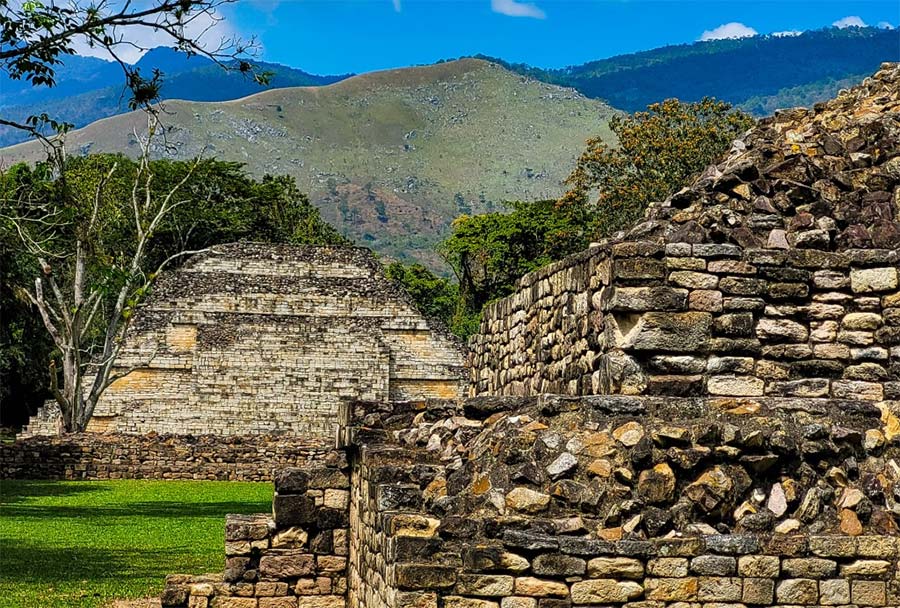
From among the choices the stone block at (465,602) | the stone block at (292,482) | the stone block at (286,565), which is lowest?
the stone block at (286,565)

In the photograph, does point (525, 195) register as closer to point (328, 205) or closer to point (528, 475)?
point (328, 205)

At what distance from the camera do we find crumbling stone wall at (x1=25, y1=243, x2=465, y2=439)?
38.7 m

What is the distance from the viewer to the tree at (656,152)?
35.7 meters

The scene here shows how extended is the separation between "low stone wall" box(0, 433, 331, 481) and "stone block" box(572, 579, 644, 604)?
73.5 feet

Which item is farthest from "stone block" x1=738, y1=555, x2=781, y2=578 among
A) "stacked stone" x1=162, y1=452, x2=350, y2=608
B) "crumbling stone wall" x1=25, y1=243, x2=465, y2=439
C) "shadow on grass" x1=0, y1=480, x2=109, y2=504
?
"crumbling stone wall" x1=25, y1=243, x2=465, y2=439

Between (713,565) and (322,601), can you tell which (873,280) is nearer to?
(713,565)

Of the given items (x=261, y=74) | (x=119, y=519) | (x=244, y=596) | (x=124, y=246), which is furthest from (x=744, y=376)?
(x=124, y=246)

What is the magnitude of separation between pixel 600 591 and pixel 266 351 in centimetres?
3372

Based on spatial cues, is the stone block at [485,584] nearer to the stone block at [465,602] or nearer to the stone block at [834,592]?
the stone block at [465,602]

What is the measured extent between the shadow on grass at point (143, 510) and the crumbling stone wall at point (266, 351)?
13524mm

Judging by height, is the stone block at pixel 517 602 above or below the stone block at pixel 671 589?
below

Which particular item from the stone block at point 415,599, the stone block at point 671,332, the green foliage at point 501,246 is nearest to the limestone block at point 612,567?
the stone block at point 415,599

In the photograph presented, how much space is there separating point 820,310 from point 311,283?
36805 millimetres

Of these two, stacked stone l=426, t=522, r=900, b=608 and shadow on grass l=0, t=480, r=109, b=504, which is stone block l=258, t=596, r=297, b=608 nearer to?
stacked stone l=426, t=522, r=900, b=608
